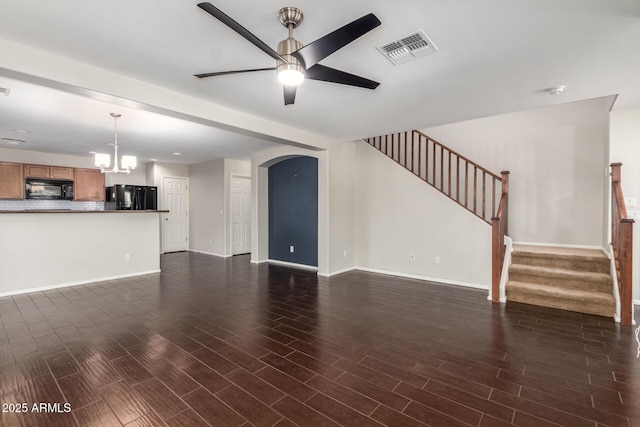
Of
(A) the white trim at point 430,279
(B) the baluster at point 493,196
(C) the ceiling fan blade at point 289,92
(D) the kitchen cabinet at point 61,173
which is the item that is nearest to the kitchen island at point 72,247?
(D) the kitchen cabinet at point 61,173

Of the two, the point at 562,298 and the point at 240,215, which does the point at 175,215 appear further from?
the point at 562,298

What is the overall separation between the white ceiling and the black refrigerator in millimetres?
3190

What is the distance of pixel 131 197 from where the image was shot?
7289 millimetres

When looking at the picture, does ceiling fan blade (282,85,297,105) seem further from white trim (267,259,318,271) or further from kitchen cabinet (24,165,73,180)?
kitchen cabinet (24,165,73,180)

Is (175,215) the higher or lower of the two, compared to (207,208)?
lower

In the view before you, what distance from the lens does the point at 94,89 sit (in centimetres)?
265

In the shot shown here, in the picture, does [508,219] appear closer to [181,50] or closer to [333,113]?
[333,113]

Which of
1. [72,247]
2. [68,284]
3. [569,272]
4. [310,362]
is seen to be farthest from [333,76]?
[68,284]

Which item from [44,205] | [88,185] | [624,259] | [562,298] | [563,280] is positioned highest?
[88,185]

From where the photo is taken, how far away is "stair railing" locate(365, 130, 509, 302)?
15.8ft

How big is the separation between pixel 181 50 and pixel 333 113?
2.05 m

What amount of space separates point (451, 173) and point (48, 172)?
8690mm

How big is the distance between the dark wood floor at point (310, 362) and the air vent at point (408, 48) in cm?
252

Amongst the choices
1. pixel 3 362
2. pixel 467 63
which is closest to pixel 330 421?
pixel 3 362
